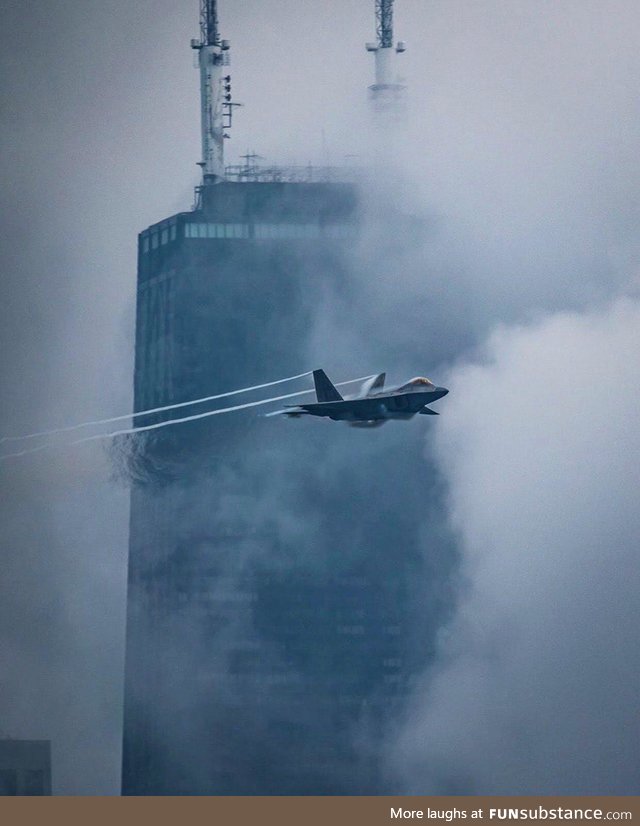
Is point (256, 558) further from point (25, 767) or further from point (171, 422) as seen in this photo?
point (25, 767)

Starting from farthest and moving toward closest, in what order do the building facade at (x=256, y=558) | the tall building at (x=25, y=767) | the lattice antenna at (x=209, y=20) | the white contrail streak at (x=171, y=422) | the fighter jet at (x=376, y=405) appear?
1. the building facade at (x=256, y=558)
2. the tall building at (x=25, y=767)
3. the white contrail streak at (x=171, y=422)
4. the lattice antenna at (x=209, y=20)
5. the fighter jet at (x=376, y=405)

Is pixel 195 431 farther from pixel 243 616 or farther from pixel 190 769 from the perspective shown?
pixel 190 769

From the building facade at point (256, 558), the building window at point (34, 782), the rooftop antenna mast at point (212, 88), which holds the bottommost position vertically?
the building window at point (34, 782)

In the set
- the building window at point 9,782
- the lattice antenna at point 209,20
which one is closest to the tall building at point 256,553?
the building window at point 9,782

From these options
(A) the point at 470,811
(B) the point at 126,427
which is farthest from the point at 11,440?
(A) the point at 470,811

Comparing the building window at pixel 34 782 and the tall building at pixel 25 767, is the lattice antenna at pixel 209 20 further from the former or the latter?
the building window at pixel 34 782
